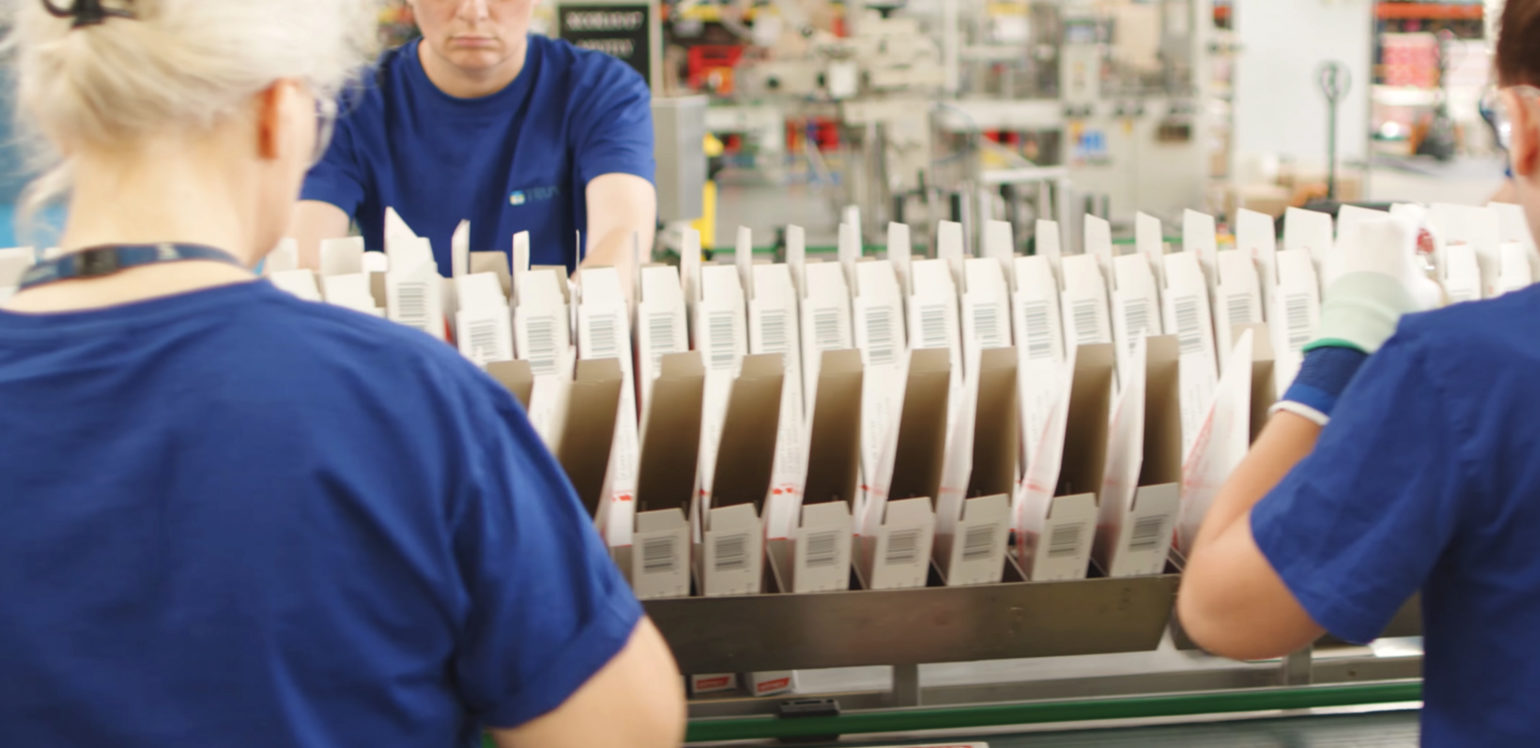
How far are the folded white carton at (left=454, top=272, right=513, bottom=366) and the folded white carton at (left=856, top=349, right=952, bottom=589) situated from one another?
41 cm

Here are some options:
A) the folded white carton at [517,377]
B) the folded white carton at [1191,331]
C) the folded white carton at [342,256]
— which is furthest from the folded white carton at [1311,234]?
the folded white carton at [342,256]

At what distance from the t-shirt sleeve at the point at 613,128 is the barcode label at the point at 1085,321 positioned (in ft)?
2.91

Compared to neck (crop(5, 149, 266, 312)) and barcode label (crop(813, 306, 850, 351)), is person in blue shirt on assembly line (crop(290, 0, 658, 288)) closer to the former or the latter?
Answer: barcode label (crop(813, 306, 850, 351))

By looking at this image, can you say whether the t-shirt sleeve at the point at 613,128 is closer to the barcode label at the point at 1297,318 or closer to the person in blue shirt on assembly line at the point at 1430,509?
the barcode label at the point at 1297,318

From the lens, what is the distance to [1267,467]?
918 mm

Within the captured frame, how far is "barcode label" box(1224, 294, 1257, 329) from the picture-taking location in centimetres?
140

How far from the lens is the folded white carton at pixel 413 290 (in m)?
1.32

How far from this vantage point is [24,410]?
2.22 ft

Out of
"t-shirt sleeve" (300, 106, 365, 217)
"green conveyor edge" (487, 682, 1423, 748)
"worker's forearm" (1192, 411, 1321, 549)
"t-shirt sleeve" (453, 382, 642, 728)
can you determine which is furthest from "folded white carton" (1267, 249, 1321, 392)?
"t-shirt sleeve" (300, 106, 365, 217)

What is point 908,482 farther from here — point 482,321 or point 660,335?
point 482,321

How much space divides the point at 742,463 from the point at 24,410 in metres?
0.68

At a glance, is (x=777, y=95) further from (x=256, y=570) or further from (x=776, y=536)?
(x=256, y=570)

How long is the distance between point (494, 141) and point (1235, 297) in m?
1.28

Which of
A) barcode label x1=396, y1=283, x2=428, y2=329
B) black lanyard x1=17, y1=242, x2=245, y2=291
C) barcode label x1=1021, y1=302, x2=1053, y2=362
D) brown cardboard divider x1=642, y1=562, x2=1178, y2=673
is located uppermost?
black lanyard x1=17, y1=242, x2=245, y2=291
